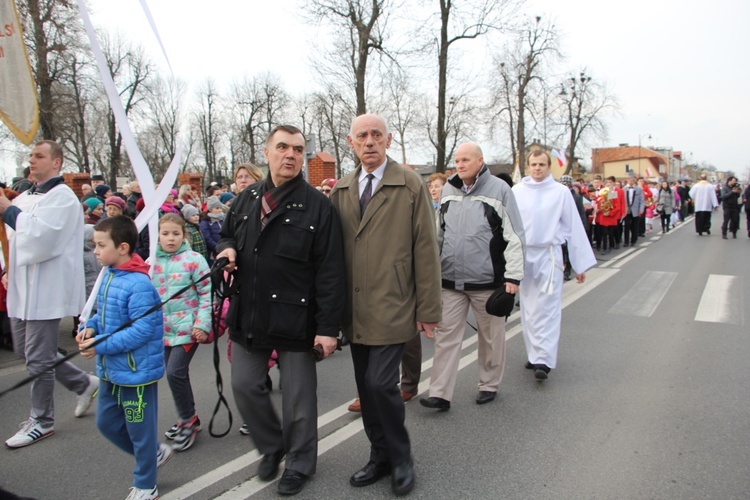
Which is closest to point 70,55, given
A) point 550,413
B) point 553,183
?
point 553,183

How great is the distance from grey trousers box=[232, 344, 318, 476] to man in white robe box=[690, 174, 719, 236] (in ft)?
59.5

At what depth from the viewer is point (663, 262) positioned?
12523mm

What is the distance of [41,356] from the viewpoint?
3773 mm

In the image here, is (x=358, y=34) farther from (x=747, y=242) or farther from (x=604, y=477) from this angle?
(x=604, y=477)

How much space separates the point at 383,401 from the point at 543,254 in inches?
99.4

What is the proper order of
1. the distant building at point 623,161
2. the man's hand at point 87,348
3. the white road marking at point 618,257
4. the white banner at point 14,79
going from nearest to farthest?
the man's hand at point 87,348 → the white banner at point 14,79 → the white road marking at point 618,257 → the distant building at point 623,161

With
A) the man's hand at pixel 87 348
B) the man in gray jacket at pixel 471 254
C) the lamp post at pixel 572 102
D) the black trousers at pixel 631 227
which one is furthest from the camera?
the lamp post at pixel 572 102

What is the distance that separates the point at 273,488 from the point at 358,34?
18.3m

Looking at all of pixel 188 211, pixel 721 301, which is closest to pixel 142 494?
pixel 188 211

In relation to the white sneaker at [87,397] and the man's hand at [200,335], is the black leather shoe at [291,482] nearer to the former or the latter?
the man's hand at [200,335]

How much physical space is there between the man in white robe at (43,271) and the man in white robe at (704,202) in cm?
1858

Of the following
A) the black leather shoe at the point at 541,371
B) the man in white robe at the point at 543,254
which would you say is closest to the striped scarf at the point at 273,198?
the man in white robe at the point at 543,254

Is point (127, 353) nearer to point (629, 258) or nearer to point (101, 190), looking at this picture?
point (101, 190)

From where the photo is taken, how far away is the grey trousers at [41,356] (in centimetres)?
375
